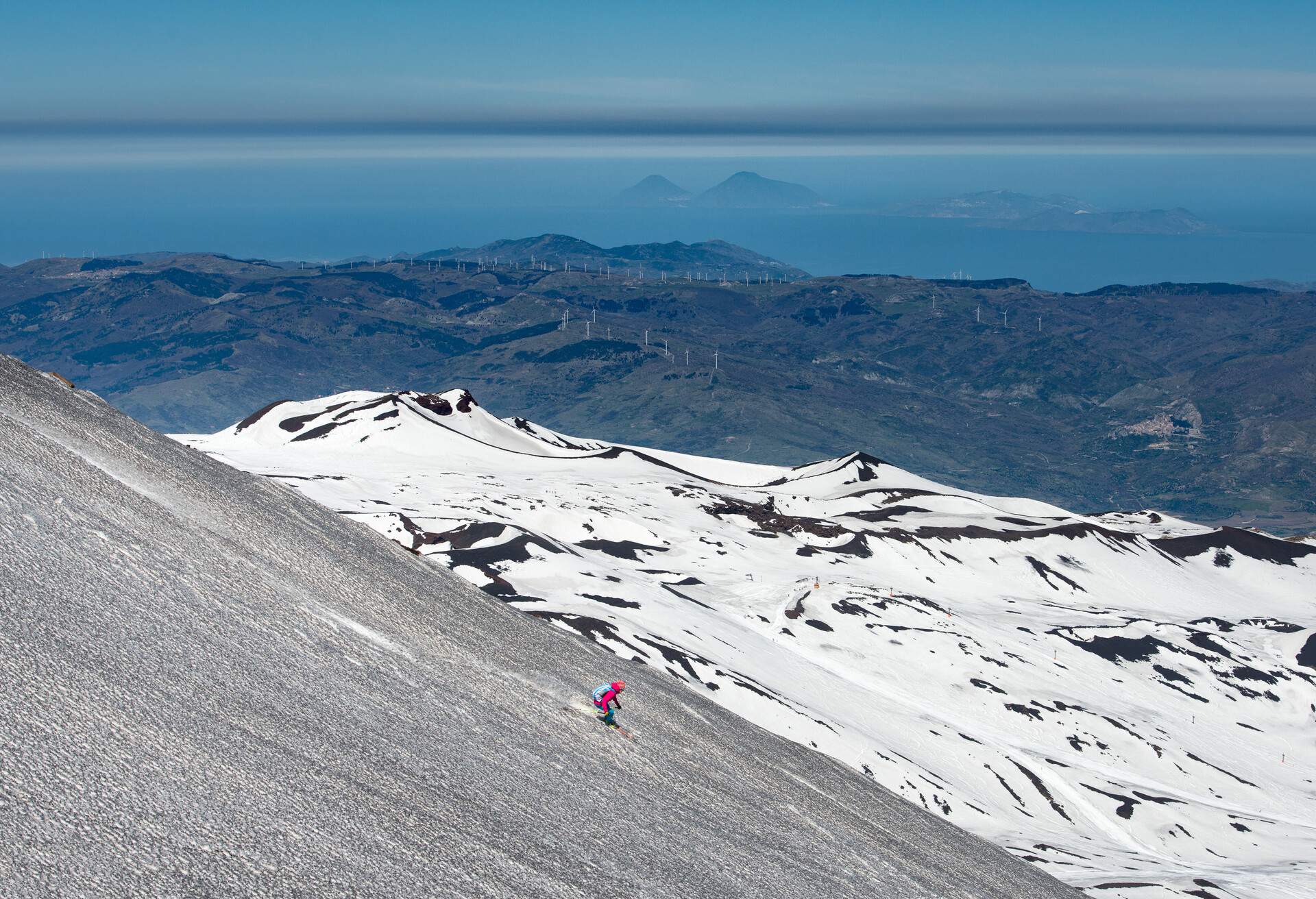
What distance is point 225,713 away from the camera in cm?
2519

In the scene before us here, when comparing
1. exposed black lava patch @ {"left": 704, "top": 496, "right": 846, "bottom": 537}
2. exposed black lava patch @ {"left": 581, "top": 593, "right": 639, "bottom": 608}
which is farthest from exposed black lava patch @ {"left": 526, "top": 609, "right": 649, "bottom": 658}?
exposed black lava patch @ {"left": 704, "top": 496, "right": 846, "bottom": 537}

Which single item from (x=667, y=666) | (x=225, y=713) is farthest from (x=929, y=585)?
(x=225, y=713)

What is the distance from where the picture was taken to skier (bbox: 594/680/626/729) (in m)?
35.6

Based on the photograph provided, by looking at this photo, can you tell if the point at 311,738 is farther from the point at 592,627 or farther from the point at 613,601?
the point at 613,601

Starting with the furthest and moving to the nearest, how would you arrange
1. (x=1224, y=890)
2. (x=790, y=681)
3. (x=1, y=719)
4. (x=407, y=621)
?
(x=790, y=681), (x=1224, y=890), (x=407, y=621), (x=1, y=719)

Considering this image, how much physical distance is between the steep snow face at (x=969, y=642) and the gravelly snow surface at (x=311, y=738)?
2388 cm

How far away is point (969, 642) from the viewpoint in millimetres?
135500

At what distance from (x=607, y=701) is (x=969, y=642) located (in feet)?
352

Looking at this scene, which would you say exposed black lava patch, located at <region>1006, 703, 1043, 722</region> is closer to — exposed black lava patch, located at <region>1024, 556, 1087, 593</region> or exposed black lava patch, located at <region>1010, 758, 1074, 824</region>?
exposed black lava patch, located at <region>1010, 758, 1074, 824</region>

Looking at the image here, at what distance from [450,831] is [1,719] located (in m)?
8.74

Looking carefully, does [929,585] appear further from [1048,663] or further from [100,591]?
[100,591]

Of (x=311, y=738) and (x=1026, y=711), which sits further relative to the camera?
(x=1026, y=711)

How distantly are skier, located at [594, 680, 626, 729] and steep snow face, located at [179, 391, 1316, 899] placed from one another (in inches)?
1059

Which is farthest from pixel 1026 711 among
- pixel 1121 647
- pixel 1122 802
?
pixel 1121 647
